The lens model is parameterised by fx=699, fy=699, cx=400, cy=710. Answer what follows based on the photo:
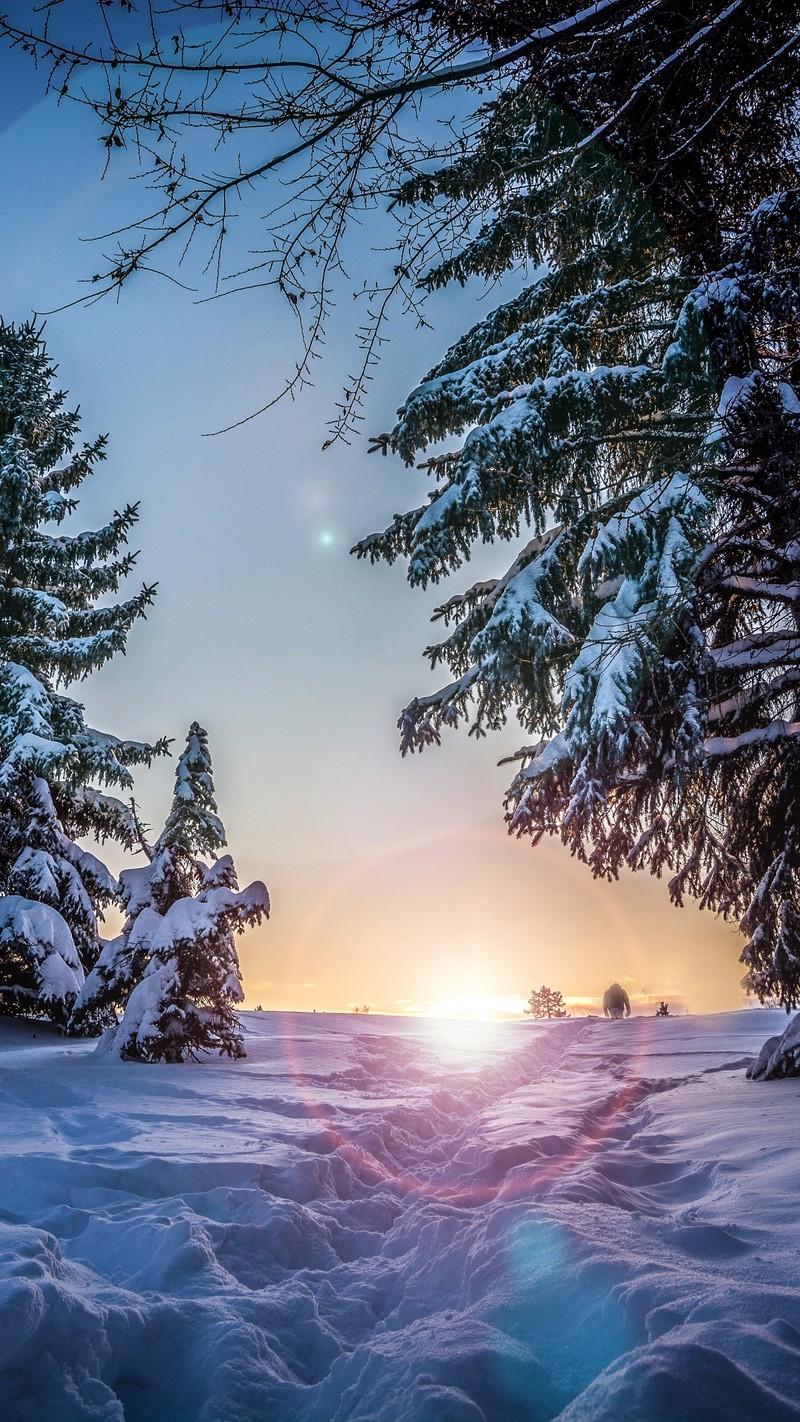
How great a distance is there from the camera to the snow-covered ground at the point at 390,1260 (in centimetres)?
171

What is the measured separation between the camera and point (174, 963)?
25.0 feet

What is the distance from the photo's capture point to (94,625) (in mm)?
13047

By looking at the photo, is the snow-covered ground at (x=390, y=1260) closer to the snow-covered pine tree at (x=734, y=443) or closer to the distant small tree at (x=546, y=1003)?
the snow-covered pine tree at (x=734, y=443)

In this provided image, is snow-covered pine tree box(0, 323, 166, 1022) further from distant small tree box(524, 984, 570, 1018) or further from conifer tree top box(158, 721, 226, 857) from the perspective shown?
distant small tree box(524, 984, 570, 1018)

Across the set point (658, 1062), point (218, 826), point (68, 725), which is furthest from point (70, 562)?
point (658, 1062)

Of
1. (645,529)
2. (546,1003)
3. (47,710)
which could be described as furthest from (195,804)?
(546,1003)

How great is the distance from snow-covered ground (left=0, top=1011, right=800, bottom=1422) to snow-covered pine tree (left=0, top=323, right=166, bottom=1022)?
5.28 meters

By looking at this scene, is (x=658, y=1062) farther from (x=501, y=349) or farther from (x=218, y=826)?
(x=501, y=349)

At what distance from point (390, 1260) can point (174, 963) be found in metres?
5.58

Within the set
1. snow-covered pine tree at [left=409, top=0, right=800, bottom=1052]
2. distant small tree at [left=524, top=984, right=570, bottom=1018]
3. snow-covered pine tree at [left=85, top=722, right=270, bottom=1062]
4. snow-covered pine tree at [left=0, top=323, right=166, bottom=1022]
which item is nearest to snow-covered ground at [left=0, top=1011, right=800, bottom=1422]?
snow-covered pine tree at [left=85, top=722, right=270, bottom=1062]

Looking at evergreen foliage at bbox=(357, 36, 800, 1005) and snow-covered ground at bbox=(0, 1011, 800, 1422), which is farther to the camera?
evergreen foliage at bbox=(357, 36, 800, 1005)

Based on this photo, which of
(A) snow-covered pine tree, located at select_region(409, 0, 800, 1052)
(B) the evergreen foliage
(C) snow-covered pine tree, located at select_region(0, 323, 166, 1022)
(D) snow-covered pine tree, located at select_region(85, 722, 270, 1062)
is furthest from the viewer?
(C) snow-covered pine tree, located at select_region(0, 323, 166, 1022)

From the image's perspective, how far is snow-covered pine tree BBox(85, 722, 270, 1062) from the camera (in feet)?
23.4

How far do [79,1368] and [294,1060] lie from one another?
5.88 meters
